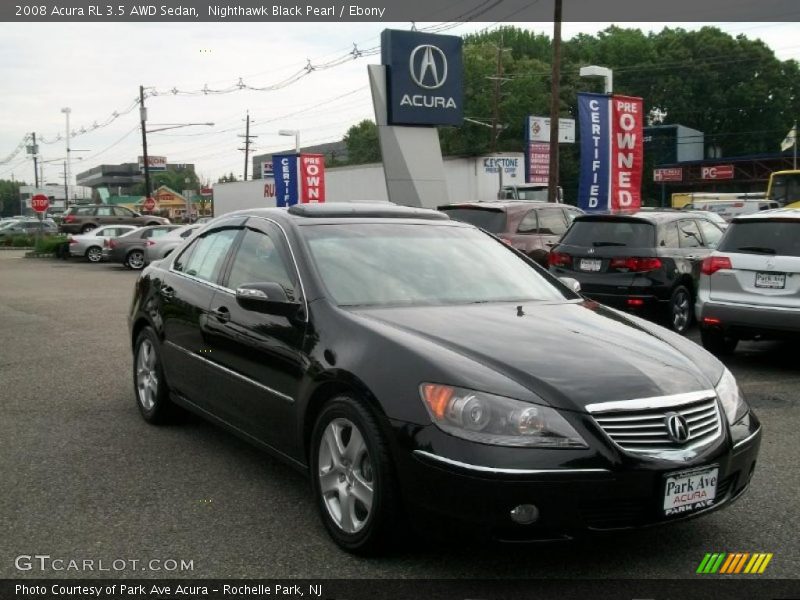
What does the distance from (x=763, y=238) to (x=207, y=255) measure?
219 inches

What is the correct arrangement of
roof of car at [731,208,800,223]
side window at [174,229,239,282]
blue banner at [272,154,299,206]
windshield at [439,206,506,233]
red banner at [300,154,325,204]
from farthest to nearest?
blue banner at [272,154,299,206], red banner at [300,154,325,204], windshield at [439,206,506,233], roof of car at [731,208,800,223], side window at [174,229,239,282]

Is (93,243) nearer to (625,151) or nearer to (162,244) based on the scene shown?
(162,244)

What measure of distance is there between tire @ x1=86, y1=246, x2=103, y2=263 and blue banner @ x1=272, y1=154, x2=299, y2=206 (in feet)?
21.6

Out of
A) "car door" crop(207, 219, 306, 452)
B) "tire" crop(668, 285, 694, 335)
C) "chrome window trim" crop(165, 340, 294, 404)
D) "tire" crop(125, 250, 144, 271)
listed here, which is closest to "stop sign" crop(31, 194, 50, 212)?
"tire" crop(125, 250, 144, 271)

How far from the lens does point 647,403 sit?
3.53m

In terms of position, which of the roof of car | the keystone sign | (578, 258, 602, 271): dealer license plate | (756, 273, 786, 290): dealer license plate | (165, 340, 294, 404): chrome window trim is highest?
the keystone sign

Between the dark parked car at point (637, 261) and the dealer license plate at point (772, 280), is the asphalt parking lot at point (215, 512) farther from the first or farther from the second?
the dark parked car at point (637, 261)

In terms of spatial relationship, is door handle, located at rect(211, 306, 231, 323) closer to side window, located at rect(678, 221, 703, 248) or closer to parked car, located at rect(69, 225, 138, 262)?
side window, located at rect(678, 221, 703, 248)

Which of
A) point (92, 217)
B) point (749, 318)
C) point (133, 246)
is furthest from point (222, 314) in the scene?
point (92, 217)

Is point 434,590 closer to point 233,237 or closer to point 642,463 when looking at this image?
point 642,463

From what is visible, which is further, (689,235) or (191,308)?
(689,235)

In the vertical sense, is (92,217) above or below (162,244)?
above

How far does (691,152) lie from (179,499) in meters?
76.3

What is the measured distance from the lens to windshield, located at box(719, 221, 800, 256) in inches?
332
